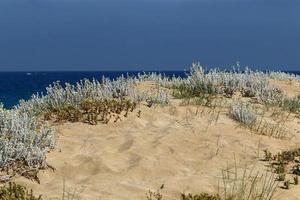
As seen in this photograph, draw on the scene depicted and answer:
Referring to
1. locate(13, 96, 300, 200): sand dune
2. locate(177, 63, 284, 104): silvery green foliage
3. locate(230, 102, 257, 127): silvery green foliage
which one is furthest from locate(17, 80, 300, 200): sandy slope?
locate(177, 63, 284, 104): silvery green foliage

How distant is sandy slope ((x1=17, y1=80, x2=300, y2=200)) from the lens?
7.52 meters

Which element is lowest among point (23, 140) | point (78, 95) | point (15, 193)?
point (15, 193)

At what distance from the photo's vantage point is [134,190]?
Result: 736cm

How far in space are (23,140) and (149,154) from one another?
1.82m

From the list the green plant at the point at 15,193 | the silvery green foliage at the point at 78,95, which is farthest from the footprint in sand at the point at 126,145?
the silvery green foliage at the point at 78,95

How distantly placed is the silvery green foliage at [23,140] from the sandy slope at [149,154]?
0.69 ft

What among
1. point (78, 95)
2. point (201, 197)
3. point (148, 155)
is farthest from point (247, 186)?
point (78, 95)

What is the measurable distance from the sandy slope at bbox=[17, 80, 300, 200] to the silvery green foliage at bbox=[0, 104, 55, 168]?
0.21 meters

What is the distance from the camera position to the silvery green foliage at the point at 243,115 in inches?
419

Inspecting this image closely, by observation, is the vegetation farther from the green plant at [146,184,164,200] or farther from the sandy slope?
the green plant at [146,184,164,200]

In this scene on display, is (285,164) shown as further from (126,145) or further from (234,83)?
(234,83)

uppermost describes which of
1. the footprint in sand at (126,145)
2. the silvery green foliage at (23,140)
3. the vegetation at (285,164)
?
the silvery green foliage at (23,140)

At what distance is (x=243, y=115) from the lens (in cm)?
1074

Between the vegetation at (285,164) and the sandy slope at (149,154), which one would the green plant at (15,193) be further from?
the vegetation at (285,164)
